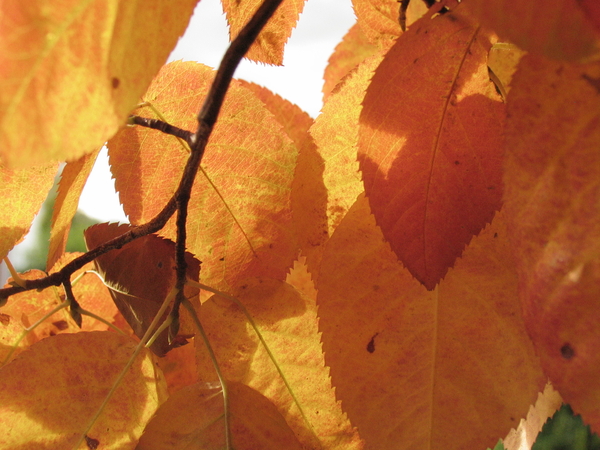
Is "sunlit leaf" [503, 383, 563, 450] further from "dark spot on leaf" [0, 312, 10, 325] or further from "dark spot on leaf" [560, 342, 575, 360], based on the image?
"dark spot on leaf" [0, 312, 10, 325]

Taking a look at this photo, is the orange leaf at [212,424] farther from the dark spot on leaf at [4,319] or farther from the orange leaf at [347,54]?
the orange leaf at [347,54]

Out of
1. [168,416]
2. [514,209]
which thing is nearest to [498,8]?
[514,209]

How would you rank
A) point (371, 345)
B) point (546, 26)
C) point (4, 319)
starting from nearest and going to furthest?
point (546, 26)
point (371, 345)
point (4, 319)

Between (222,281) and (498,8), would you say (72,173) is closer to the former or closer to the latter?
(222,281)

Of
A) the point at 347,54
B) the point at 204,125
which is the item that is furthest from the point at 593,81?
the point at 347,54

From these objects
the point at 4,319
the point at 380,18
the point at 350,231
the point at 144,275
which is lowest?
the point at 4,319

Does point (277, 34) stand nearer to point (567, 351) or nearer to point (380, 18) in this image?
point (380, 18)

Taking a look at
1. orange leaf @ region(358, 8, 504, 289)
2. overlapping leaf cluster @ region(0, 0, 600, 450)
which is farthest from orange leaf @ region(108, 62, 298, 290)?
orange leaf @ region(358, 8, 504, 289)
